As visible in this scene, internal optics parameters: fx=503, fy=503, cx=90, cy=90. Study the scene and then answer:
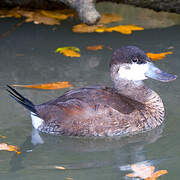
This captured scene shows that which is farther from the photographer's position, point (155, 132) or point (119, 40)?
point (119, 40)

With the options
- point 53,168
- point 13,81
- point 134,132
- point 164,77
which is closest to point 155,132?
point 134,132

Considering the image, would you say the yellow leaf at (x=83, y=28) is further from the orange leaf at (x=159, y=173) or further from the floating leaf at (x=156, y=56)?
the orange leaf at (x=159, y=173)

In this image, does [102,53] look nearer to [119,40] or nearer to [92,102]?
[119,40]

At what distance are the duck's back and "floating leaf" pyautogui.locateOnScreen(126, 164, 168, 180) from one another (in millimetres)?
673

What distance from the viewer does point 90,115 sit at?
16.0ft

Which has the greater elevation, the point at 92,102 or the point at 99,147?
the point at 92,102

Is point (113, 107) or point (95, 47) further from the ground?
point (113, 107)

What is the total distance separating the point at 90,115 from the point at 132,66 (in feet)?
2.35

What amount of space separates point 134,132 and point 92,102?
1.73 ft

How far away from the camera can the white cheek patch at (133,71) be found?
17.0 ft

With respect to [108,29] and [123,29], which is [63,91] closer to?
[108,29]

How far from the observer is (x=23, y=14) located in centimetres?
814

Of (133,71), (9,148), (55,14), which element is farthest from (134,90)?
(55,14)

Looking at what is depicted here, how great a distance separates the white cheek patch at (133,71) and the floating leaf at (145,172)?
3.88 ft
